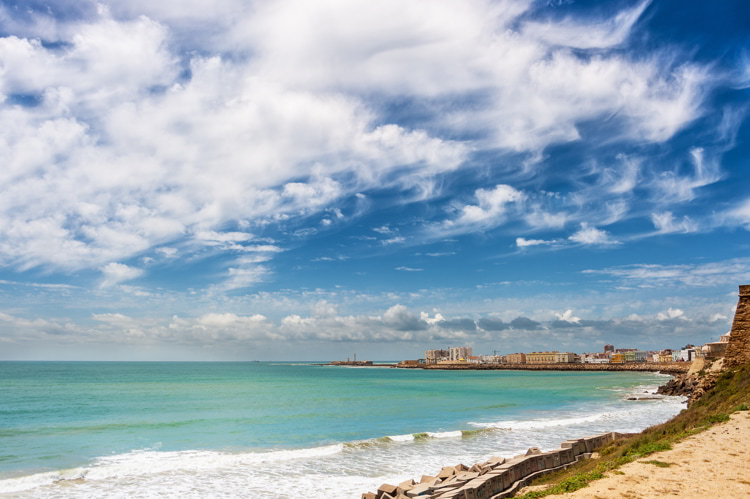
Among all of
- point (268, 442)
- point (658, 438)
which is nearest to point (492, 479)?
point (658, 438)

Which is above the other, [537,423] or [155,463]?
[155,463]

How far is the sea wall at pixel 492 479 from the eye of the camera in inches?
421

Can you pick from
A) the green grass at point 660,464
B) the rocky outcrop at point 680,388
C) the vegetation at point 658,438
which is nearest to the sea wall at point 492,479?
the vegetation at point 658,438

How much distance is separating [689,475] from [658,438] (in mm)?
4826

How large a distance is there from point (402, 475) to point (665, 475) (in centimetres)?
979

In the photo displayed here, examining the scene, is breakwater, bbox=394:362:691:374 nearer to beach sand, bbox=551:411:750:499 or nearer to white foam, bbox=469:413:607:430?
white foam, bbox=469:413:607:430

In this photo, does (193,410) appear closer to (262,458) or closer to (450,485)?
(262,458)

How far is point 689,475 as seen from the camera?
9367 millimetres

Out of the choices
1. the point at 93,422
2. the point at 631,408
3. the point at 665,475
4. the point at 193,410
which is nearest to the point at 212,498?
the point at 665,475

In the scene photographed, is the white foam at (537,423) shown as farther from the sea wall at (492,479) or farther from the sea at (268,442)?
the sea wall at (492,479)

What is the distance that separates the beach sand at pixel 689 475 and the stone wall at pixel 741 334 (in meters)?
12.6

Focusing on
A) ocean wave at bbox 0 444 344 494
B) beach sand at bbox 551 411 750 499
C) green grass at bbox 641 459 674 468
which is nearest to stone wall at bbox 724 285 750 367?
beach sand at bbox 551 411 750 499

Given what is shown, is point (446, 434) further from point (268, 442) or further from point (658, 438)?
point (658, 438)

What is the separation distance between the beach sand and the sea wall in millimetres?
2501
